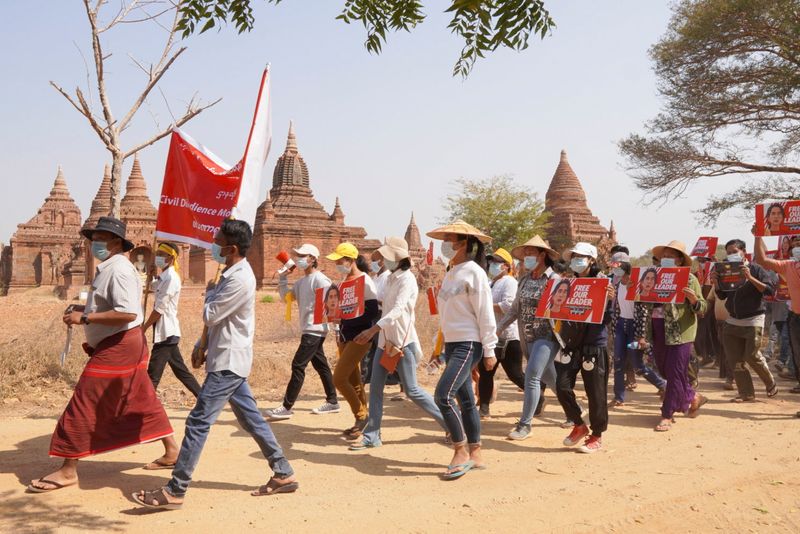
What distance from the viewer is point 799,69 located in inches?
559

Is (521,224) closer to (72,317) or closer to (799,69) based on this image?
(799,69)

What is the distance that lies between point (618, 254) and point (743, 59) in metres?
10.6

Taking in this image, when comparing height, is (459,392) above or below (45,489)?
above

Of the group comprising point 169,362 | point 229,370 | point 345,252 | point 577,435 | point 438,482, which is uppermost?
point 345,252

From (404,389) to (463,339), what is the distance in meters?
0.77

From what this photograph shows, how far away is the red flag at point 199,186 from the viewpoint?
19.9ft

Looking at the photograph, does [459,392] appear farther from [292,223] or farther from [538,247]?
[292,223]

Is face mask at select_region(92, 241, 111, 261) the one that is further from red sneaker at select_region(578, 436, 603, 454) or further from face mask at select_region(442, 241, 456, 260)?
red sneaker at select_region(578, 436, 603, 454)

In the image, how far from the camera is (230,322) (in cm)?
424

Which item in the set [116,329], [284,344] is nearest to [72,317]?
[116,329]

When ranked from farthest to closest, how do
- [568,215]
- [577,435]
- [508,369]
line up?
[568,215]
[508,369]
[577,435]

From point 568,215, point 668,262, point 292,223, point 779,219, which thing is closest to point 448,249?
point 668,262

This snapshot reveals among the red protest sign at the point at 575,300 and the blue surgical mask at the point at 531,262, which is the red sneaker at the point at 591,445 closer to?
the red protest sign at the point at 575,300

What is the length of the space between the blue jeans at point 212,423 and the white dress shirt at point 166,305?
2189mm
